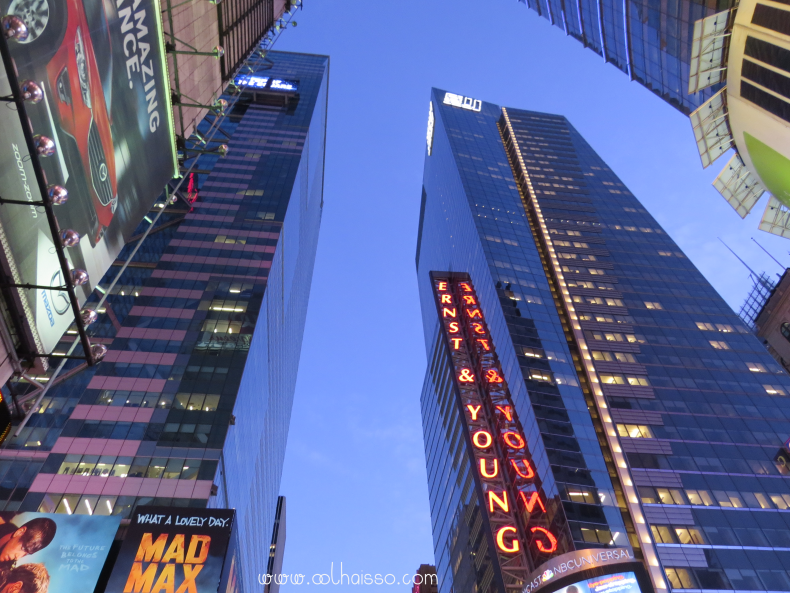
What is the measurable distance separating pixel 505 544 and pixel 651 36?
4646 centimetres

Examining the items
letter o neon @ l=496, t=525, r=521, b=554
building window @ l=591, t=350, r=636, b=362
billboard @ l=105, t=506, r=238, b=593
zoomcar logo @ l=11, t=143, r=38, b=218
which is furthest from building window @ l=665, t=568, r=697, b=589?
zoomcar logo @ l=11, t=143, r=38, b=218

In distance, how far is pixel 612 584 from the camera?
38562 millimetres

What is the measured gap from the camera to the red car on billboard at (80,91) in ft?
43.8

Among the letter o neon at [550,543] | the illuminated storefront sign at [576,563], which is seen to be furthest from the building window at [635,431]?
the illuminated storefront sign at [576,563]

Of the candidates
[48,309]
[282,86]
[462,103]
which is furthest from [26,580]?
[462,103]

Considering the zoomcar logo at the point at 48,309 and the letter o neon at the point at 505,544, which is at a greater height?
the zoomcar logo at the point at 48,309

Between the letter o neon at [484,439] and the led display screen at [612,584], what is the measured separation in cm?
2258

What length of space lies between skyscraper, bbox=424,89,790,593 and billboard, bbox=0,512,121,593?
3357cm

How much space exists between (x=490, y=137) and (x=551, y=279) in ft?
227

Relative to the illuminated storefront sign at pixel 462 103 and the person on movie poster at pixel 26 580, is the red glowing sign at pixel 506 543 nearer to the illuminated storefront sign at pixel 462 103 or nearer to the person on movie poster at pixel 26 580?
the person on movie poster at pixel 26 580

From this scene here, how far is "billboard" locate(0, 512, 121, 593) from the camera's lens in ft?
105

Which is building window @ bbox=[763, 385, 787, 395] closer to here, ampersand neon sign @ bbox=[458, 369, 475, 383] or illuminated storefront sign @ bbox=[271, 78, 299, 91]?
ampersand neon sign @ bbox=[458, 369, 475, 383]

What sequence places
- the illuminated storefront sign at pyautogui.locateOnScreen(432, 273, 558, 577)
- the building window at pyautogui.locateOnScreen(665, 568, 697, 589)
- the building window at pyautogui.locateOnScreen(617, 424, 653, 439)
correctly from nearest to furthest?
the building window at pyautogui.locateOnScreen(665, 568, 697, 589)
the illuminated storefront sign at pyautogui.locateOnScreen(432, 273, 558, 577)
the building window at pyautogui.locateOnScreen(617, 424, 653, 439)

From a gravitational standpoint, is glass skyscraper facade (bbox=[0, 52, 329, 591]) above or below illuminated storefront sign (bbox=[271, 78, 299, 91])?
below
